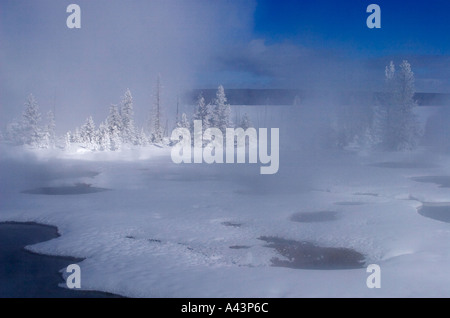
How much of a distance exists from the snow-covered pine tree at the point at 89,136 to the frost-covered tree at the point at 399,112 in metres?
41.4

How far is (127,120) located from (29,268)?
172 ft

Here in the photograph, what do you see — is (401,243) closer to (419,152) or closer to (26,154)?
(26,154)

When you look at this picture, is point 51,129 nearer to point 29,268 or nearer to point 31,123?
point 31,123

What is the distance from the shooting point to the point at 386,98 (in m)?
66.1

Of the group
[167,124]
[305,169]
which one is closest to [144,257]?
[305,169]

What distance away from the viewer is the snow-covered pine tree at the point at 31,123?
5097cm

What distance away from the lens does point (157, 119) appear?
231 ft

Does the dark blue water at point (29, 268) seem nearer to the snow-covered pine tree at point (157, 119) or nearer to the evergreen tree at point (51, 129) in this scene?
the evergreen tree at point (51, 129)

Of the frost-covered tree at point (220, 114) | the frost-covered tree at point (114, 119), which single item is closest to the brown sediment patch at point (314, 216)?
the frost-covered tree at point (220, 114)

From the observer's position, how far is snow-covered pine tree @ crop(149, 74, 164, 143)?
68006 mm

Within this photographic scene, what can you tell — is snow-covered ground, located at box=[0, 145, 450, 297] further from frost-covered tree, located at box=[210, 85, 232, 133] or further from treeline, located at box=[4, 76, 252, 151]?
frost-covered tree, located at box=[210, 85, 232, 133]

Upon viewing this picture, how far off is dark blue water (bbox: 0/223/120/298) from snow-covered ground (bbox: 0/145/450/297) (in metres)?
0.60

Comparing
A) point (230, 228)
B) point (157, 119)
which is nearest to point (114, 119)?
point (157, 119)

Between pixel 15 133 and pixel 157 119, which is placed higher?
pixel 157 119
